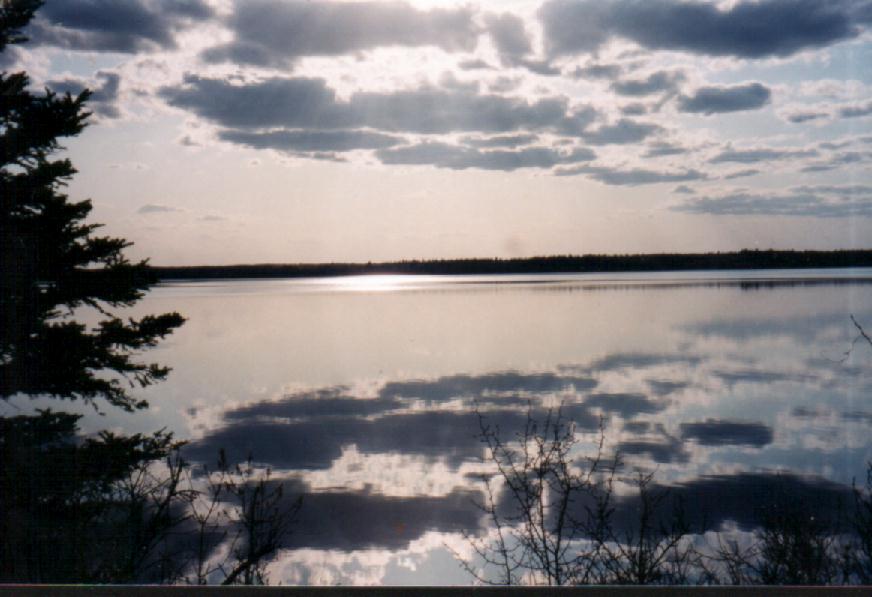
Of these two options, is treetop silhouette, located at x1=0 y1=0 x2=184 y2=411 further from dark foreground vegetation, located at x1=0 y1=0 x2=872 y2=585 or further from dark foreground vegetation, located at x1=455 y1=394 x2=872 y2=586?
dark foreground vegetation, located at x1=455 y1=394 x2=872 y2=586

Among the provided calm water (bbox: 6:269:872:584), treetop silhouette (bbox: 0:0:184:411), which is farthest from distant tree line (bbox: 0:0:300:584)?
calm water (bbox: 6:269:872:584)

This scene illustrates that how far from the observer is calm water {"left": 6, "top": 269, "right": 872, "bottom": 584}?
8.56 m

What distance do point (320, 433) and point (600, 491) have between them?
229 inches

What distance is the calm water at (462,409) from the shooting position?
8562mm

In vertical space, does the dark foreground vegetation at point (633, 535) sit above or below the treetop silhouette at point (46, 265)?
below

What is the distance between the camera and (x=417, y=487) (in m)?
9.71

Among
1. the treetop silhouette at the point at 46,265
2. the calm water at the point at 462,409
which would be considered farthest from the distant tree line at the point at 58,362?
the calm water at the point at 462,409

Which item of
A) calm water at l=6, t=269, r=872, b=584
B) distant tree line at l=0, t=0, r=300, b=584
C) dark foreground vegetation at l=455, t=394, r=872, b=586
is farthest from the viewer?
calm water at l=6, t=269, r=872, b=584

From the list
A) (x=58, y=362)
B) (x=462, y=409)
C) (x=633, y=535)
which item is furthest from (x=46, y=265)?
(x=462, y=409)

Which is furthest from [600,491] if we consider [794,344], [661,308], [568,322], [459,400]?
[661,308]

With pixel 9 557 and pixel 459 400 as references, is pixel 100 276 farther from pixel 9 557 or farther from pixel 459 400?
pixel 459 400

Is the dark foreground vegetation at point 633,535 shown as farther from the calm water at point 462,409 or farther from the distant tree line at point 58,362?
the distant tree line at point 58,362

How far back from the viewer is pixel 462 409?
1466 cm

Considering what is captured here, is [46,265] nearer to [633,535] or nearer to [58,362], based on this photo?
[58,362]
